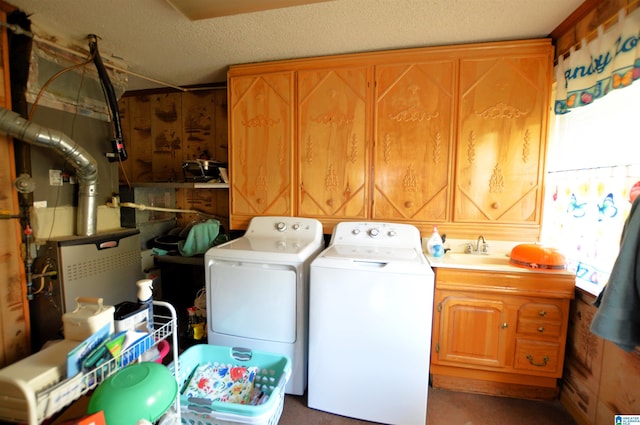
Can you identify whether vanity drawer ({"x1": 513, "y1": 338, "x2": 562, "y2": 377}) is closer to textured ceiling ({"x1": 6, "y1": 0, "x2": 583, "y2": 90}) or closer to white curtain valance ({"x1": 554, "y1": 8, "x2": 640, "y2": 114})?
white curtain valance ({"x1": 554, "y1": 8, "x2": 640, "y2": 114})

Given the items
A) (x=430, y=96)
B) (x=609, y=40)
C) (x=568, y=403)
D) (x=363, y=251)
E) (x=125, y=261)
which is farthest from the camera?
(x=125, y=261)

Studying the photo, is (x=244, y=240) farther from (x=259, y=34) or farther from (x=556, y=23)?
(x=556, y=23)

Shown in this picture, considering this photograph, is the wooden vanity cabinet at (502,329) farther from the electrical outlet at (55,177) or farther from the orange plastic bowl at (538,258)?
the electrical outlet at (55,177)

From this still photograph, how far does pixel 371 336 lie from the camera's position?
1474 millimetres

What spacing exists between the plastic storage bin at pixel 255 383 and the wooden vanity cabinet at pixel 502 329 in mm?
1035

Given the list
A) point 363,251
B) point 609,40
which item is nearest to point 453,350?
point 363,251

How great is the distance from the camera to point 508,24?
1.67 m

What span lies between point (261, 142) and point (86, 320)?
170cm

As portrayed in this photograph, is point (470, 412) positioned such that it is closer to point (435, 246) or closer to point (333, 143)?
point (435, 246)

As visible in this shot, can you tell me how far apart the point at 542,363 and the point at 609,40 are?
1836 millimetres

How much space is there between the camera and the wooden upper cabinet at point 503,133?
→ 1.83 meters

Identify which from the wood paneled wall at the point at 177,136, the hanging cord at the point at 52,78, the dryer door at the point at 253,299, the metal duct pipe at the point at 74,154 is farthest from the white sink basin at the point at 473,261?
the hanging cord at the point at 52,78

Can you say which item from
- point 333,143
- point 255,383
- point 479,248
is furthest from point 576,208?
point 255,383

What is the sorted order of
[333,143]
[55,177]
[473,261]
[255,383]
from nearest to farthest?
[255,383] < [55,177] < [473,261] < [333,143]
